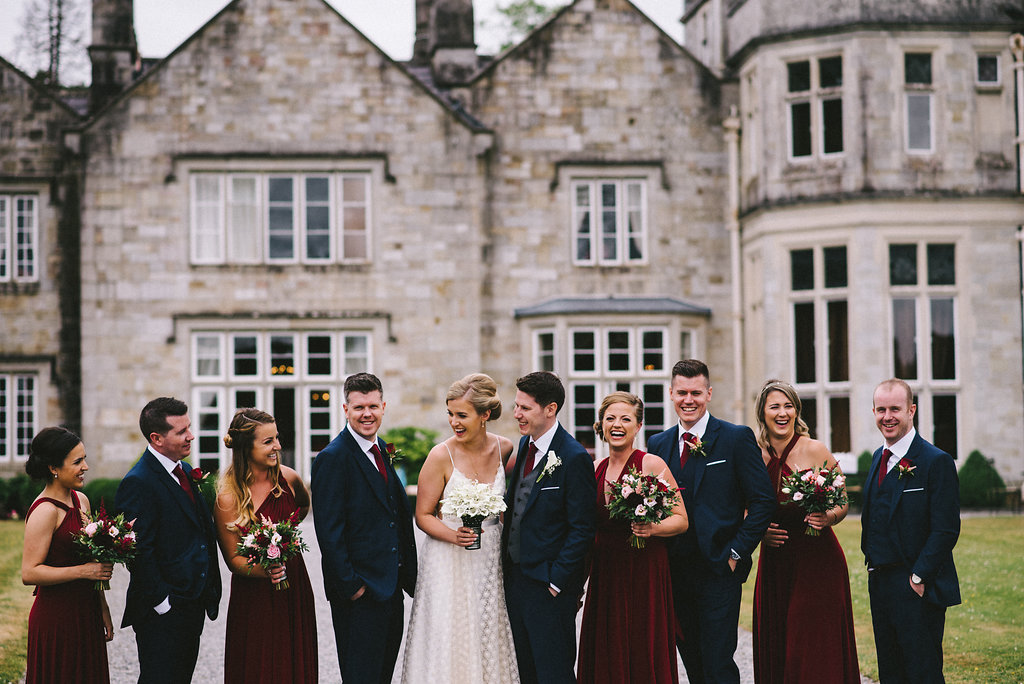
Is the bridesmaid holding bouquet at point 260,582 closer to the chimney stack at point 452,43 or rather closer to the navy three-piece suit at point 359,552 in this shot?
the navy three-piece suit at point 359,552

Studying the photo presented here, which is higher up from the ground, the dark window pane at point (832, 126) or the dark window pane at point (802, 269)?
the dark window pane at point (832, 126)

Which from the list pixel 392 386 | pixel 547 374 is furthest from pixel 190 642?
pixel 392 386

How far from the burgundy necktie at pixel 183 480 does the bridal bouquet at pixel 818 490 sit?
3401 mm

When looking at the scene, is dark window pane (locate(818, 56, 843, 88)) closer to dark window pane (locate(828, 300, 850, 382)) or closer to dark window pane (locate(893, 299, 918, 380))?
dark window pane (locate(828, 300, 850, 382))

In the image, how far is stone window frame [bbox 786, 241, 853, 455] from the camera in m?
19.5

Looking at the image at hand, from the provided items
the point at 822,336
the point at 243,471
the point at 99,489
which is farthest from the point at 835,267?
the point at 243,471

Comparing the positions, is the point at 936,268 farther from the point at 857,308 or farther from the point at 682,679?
the point at 682,679

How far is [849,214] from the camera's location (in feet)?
63.7

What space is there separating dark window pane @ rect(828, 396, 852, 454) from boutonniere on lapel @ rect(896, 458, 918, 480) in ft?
42.0

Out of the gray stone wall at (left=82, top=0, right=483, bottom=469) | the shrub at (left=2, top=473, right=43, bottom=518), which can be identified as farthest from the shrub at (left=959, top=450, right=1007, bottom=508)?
the shrub at (left=2, top=473, right=43, bottom=518)

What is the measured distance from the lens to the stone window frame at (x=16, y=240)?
21.2 metres

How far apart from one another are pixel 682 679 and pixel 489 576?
2653 mm

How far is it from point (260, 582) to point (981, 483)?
15321mm

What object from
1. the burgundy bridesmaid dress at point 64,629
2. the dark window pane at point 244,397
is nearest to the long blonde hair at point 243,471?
the burgundy bridesmaid dress at point 64,629
